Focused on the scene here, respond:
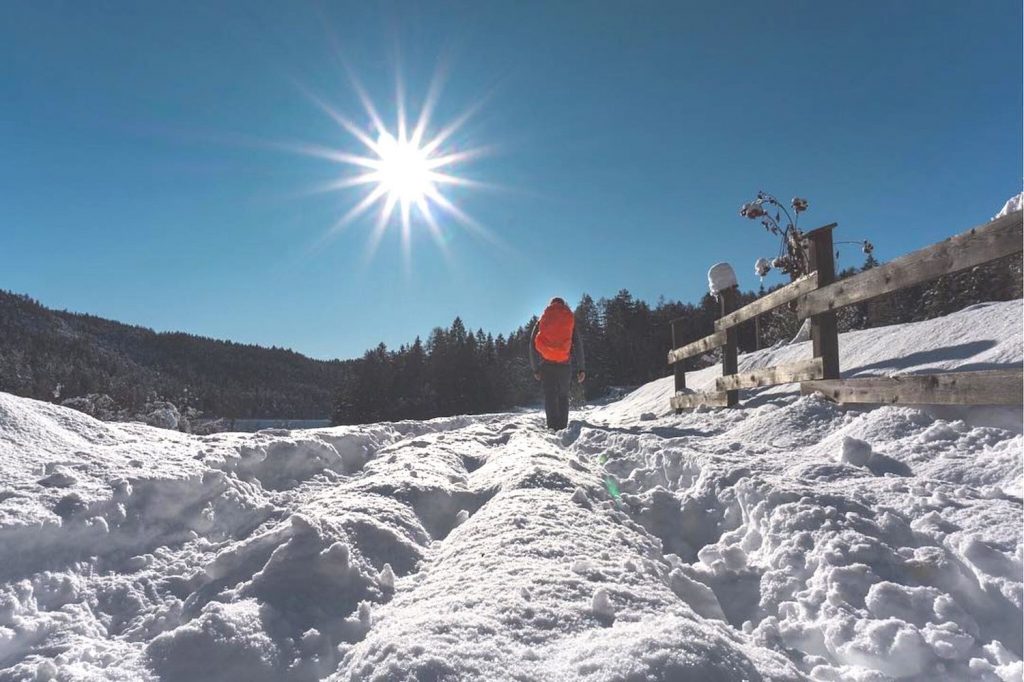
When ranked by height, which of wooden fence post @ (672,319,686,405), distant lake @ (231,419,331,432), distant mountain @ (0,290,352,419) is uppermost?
distant mountain @ (0,290,352,419)

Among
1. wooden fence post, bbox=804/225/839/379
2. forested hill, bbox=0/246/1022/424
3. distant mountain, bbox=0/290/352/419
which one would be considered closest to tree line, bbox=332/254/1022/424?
forested hill, bbox=0/246/1022/424

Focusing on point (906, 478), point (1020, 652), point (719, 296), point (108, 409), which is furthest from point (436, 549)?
point (108, 409)

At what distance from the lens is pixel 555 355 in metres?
8.22

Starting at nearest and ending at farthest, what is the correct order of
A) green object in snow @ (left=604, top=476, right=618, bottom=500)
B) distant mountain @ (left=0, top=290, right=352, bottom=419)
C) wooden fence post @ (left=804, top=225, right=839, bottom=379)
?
green object in snow @ (left=604, top=476, right=618, bottom=500)
wooden fence post @ (left=804, top=225, right=839, bottom=379)
distant mountain @ (left=0, top=290, right=352, bottom=419)

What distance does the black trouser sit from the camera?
8.09 meters

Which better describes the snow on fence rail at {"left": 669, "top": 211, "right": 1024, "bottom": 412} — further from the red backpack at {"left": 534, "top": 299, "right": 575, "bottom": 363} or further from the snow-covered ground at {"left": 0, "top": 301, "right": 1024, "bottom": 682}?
the red backpack at {"left": 534, "top": 299, "right": 575, "bottom": 363}

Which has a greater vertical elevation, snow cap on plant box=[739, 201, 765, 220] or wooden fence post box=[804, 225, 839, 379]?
snow cap on plant box=[739, 201, 765, 220]

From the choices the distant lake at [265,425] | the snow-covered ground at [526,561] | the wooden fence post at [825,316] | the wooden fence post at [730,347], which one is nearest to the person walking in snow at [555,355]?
the wooden fence post at [730,347]

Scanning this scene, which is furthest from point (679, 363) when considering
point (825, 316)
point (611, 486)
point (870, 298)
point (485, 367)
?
point (485, 367)

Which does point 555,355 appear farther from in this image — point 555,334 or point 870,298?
point 870,298

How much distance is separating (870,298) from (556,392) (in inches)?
184

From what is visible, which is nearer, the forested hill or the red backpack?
the red backpack

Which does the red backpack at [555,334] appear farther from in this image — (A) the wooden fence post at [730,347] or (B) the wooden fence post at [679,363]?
(B) the wooden fence post at [679,363]

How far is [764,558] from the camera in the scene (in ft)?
7.98
